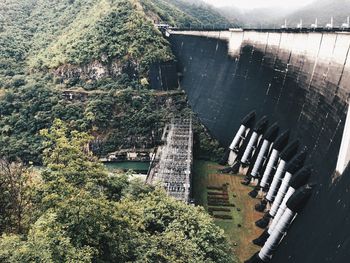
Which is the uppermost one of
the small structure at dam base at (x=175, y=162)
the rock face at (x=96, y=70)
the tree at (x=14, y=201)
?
the tree at (x=14, y=201)

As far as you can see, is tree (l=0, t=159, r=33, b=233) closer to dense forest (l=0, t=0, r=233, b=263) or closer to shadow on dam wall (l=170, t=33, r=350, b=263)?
dense forest (l=0, t=0, r=233, b=263)

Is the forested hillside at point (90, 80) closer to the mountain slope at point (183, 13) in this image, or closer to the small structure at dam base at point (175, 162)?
the mountain slope at point (183, 13)

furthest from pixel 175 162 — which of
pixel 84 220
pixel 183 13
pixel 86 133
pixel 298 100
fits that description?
pixel 183 13

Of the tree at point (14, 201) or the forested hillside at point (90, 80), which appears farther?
the forested hillside at point (90, 80)

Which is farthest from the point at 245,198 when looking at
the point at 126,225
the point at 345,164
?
the point at 126,225

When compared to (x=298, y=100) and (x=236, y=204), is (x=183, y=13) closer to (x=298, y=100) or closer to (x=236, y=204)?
(x=298, y=100)

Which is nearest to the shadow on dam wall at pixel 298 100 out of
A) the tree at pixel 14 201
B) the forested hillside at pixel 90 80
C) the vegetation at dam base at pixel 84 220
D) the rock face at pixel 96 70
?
the vegetation at dam base at pixel 84 220

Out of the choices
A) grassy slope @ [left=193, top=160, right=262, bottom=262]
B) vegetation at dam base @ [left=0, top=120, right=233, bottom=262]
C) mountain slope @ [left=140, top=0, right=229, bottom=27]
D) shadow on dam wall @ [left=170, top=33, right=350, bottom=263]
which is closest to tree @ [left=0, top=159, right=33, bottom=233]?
vegetation at dam base @ [left=0, top=120, right=233, bottom=262]
